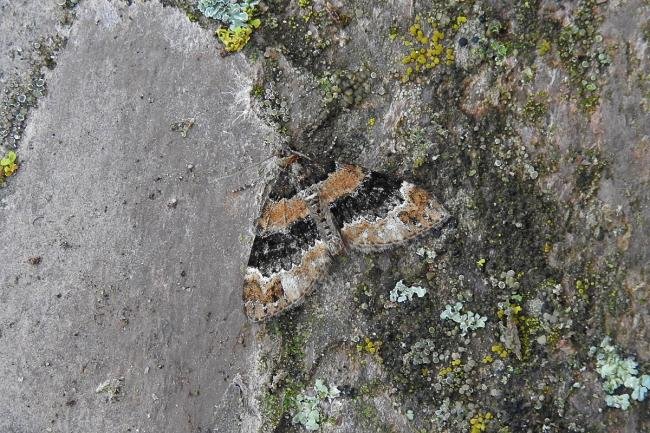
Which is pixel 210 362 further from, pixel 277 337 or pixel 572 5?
pixel 572 5

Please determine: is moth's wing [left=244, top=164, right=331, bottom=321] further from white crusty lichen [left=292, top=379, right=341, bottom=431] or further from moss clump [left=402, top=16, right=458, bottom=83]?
moss clump [left=402, top=16, right=458, bottom=83]

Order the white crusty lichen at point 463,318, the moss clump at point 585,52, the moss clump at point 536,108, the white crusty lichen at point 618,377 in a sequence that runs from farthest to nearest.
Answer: the white crusty lichen at point 463,318 → the moss clump at point 536,108 → the moss clump at point 585,52 → the white crusty lichen at point 618,377

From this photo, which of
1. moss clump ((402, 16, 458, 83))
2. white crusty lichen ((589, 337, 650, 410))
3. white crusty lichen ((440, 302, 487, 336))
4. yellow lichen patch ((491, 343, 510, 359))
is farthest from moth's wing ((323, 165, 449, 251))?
white crusty lichen ((589, 337, 650, 410))

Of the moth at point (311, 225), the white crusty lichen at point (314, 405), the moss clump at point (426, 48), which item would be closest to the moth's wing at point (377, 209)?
the moth at point (311, 225)

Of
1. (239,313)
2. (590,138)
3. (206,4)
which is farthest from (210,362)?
(590,138)

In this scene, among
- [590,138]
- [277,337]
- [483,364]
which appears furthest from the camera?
[277,337]

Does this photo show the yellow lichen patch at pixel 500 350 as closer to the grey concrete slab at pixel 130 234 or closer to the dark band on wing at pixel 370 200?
the dark band on wing at pixel 370 200
